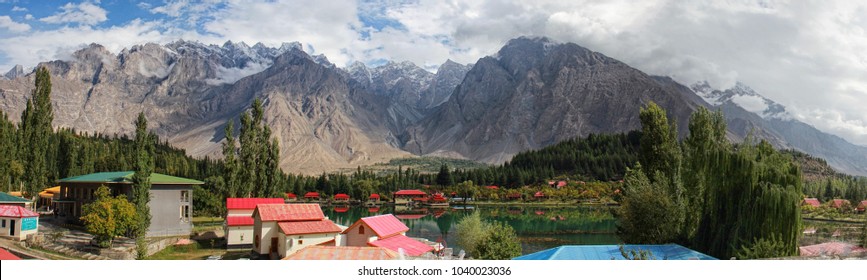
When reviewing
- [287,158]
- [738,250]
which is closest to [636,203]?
[738,250]

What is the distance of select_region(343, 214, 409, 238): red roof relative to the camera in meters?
17.4

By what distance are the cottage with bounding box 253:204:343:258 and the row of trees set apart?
8839 mm

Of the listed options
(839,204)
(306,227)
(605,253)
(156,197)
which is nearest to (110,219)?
(156,197)

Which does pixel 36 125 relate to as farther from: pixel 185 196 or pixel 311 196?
pixel 311 196

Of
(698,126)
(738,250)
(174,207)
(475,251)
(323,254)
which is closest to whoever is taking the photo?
(323,254)

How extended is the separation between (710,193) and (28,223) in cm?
1839

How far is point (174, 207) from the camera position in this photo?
22922mm

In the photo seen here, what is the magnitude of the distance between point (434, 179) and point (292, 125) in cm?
11525

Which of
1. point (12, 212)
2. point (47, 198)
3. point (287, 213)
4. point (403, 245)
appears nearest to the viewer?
point (12, 212)

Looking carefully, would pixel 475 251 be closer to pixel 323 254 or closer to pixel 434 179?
pixel 323 254

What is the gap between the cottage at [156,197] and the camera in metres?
22.3

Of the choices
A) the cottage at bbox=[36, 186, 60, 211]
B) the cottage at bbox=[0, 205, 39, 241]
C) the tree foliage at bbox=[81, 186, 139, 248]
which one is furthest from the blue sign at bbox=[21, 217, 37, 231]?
the cottage at bbox=[36, 186, 60, 211]

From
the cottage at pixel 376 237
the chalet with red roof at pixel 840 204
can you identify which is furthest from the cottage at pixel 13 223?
the chalet with red roof at pixel 840 204

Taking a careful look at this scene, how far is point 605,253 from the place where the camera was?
41.1 ft
